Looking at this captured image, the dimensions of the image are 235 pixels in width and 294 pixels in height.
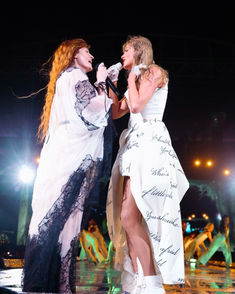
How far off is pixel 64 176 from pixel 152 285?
0.82 meters

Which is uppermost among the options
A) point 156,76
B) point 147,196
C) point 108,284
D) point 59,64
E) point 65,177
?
point 59,64

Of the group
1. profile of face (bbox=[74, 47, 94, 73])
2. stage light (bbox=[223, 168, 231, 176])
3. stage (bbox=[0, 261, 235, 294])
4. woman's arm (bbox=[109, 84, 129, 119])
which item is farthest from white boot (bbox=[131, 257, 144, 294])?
stage light (bbox=[223, 168, 231, 176])

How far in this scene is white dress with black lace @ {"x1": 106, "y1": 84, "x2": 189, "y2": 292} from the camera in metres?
2.06

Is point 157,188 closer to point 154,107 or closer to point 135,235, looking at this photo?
point 135,235

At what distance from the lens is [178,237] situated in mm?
2123

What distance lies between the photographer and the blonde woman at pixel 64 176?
6.64 ft

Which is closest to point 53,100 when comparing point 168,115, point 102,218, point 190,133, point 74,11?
point 74,11

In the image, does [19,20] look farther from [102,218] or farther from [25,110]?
[102,218]

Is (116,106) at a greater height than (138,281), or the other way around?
(116,106)

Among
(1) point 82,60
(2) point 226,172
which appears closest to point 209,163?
(2) point 226,172

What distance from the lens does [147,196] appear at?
209 cm

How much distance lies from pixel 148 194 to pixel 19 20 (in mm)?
6266

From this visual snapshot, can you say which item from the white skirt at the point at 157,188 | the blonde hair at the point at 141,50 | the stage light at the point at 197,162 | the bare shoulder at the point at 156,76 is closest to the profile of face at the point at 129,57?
the blonde hair at the point at 141,50

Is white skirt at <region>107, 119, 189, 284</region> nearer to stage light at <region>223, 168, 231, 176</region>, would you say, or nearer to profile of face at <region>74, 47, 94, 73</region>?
profile of face at <region>74, 47, 94, 73</region>
